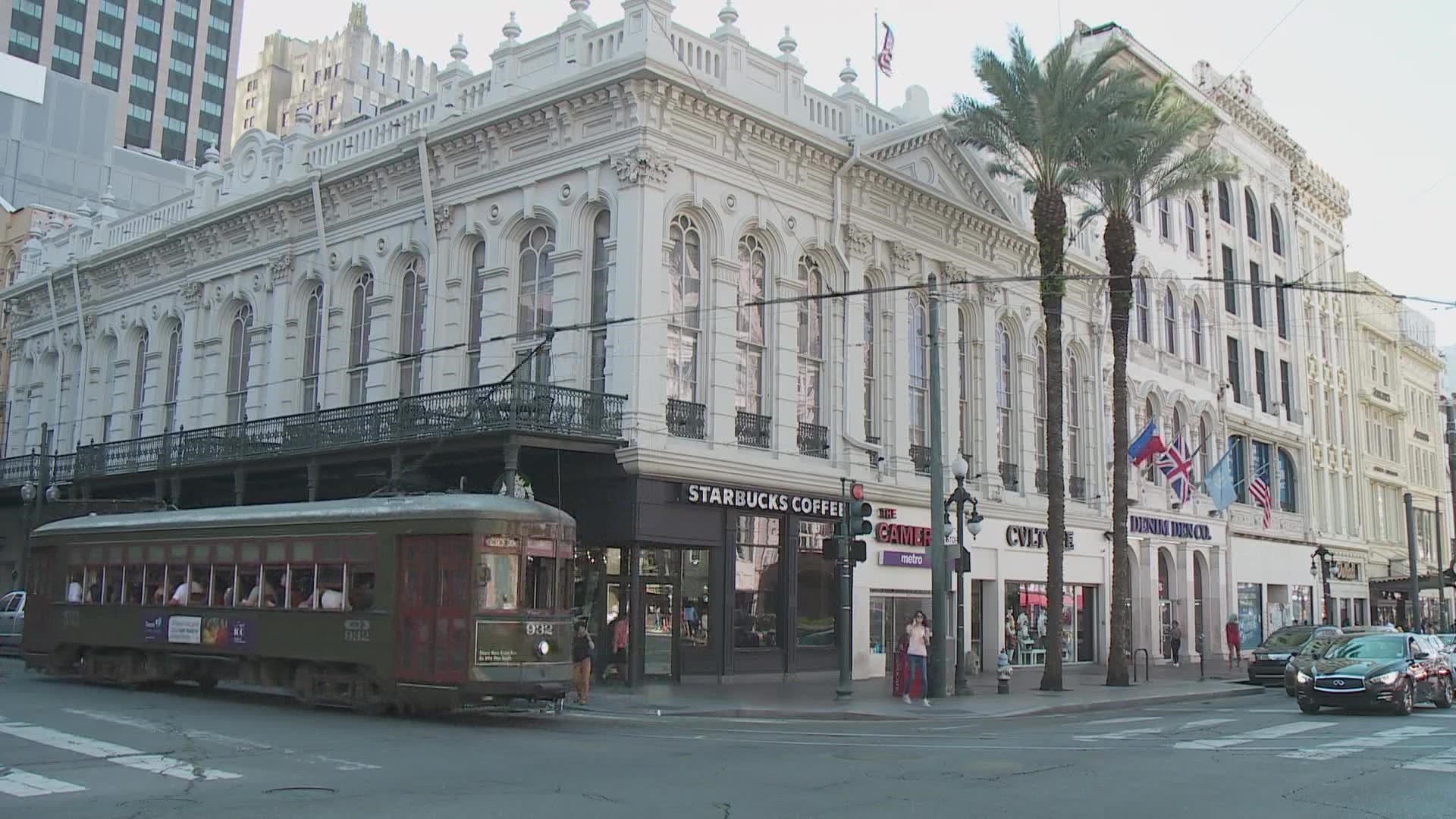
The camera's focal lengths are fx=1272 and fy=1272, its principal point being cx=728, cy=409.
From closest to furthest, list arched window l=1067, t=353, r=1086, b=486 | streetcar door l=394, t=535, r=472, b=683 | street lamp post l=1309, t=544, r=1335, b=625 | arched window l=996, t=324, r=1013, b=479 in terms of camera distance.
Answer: streetcar door l=394, t=535, r=472, b=683, arched window l=996, t=324, r=1013, b=479, arched window l=1067, t=353, r=1086, b=486, street lamp post l=1309, t=544, r=1335, b=625

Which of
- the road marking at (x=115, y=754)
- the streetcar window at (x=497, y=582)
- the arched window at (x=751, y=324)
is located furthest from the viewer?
the arched window at (x=751, y=324)

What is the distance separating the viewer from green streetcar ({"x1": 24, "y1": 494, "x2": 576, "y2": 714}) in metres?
17.8

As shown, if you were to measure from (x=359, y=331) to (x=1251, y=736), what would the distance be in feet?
76.9

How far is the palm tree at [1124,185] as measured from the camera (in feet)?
91.8

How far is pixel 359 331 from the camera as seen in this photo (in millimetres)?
32562

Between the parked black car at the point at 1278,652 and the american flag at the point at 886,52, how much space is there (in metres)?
17.6

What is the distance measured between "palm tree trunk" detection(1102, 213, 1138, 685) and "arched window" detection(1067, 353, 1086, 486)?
Result: 946 centimetres

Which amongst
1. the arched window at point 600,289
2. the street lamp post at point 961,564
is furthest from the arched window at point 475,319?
the street lamp post at point 961,564

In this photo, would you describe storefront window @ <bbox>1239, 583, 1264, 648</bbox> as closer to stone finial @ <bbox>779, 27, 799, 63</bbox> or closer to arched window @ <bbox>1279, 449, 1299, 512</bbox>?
arched window @ <bbox>1279, 449, 1299, 512</bbox>

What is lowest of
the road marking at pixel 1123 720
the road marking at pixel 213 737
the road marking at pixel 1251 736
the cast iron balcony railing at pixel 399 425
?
the road marking at pixel 1123 720

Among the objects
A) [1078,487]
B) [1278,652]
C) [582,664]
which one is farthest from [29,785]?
[1078,487]

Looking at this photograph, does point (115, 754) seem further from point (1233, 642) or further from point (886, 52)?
point (1233, 642)

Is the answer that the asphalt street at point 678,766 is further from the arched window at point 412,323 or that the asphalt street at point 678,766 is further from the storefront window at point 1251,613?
the storefront window at point 1251,613

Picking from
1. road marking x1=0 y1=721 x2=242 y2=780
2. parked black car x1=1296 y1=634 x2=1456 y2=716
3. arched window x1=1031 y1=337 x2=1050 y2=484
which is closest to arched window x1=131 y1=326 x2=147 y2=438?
road marking x1=0 y1=721 x2=242 y2=780
